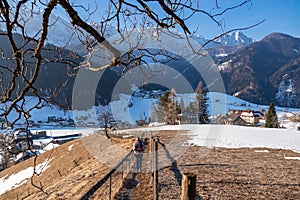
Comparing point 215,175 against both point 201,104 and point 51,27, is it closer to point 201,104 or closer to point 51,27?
point 51,27

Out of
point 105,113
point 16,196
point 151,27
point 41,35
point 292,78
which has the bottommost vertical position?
point 16,196

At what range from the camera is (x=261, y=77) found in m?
139

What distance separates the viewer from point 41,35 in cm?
146

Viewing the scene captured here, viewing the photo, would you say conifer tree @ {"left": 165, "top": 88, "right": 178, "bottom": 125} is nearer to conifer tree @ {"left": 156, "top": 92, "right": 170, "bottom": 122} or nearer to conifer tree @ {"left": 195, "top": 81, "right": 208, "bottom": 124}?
conifer tree @ {"left": 156, "top": 92, "right": 170, "bottom": 122}

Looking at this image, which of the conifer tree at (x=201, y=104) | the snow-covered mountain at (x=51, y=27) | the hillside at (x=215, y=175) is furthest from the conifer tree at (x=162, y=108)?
the snow-covered mountain at (x=51, y=27)

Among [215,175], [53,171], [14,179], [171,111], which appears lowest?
[14,179]

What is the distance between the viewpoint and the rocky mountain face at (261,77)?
401 feet

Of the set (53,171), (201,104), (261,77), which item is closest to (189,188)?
(53,171)

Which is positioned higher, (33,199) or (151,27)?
(151,27)

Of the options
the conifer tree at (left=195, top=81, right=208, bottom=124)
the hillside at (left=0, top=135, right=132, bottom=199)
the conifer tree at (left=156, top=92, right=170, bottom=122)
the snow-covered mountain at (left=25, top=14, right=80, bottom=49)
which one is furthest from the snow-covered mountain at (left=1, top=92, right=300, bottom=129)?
the hillside at (left=0, top=135, right=132, bottom=199)

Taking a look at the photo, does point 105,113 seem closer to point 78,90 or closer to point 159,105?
point 78,90

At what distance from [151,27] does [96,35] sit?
0.66 m

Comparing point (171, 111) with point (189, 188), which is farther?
point (171, 111)

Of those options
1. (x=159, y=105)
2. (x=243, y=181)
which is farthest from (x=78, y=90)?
(x=159, y=105)
